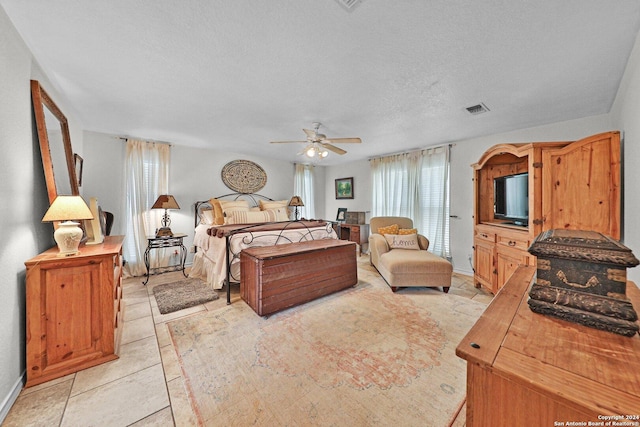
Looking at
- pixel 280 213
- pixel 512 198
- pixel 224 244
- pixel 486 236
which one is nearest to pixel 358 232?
pixel 280 213

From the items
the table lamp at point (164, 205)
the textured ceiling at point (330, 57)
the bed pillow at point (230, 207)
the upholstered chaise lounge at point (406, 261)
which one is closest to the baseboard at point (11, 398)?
the textured ceiling at point (330, 57)

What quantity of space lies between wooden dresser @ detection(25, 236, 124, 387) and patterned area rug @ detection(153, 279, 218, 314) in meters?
0.85

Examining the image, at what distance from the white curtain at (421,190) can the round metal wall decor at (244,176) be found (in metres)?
2.71

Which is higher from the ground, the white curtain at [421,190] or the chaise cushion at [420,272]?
the white curtain at [421,190]

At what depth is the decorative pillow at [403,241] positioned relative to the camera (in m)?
3.79

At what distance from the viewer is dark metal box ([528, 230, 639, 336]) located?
732mm

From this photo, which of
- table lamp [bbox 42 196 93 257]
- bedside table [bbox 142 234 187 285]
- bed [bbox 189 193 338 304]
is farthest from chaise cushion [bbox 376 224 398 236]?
table lamp [bbox 42 196 93 257]

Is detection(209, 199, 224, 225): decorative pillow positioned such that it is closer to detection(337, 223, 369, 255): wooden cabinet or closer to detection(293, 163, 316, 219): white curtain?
detection(293, 163, 316, 219): white curtain

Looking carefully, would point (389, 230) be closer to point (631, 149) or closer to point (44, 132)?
point (631, 149)

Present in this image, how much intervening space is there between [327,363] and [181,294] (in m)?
2.26

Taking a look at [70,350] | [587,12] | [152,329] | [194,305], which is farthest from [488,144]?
[70,350]

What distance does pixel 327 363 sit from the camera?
1.79 meters

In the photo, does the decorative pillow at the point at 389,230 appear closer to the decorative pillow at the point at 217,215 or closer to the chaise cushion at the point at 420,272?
the chaise cushion at the point at 420,272

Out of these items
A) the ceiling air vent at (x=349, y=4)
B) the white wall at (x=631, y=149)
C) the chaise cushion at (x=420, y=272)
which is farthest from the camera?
the chaise cushion at (x=420, y=272)
